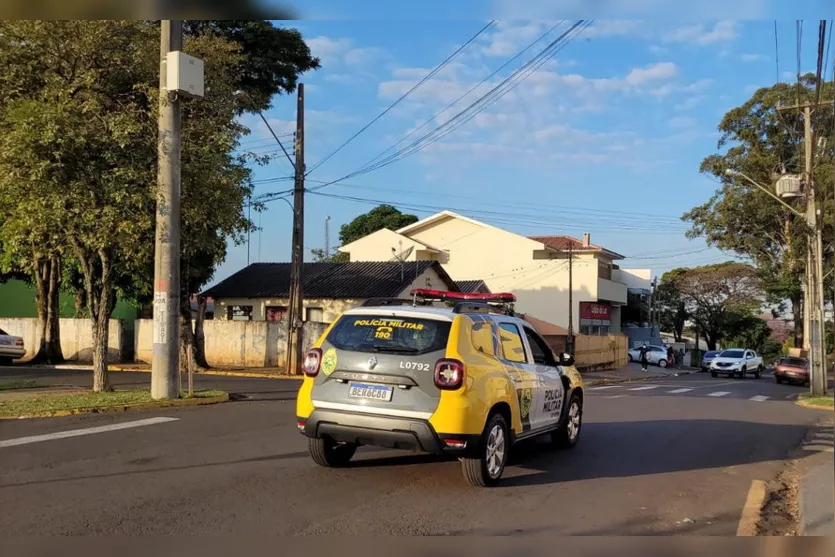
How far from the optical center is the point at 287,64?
26391 mm

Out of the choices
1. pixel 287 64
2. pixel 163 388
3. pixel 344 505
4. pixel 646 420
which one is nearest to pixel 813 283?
pixel 646 420

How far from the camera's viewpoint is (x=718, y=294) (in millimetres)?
60625

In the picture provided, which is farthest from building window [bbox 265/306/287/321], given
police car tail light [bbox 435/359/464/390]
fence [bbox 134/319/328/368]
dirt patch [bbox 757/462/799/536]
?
police car tail light [bbox 435/359/464/390]

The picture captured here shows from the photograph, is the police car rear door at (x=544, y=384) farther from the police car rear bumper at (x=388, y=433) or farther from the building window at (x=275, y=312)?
the building window at (x=275, y=312)

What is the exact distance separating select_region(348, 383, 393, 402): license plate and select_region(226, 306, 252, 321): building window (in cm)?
2853

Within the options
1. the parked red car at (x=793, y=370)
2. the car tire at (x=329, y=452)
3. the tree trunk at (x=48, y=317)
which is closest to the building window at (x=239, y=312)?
the tree trunk at (x=48, y=317)

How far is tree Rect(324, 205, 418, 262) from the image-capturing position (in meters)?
63.6

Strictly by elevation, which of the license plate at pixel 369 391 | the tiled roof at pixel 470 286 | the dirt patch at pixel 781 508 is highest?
the tiled roof at pixel 470 286

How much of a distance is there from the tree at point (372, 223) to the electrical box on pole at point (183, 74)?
49487mm

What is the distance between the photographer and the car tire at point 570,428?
31.6 ft

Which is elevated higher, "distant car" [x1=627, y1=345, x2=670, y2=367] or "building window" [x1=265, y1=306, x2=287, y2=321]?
"building window" [x1=265, y1=306, x2=287, y2=321]

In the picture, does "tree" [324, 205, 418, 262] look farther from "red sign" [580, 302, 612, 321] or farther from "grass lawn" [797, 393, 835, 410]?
"grass lawn" [797, 393, 835, 410]

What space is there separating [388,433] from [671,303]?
6261 cm

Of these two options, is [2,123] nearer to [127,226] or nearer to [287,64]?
[127,226]
